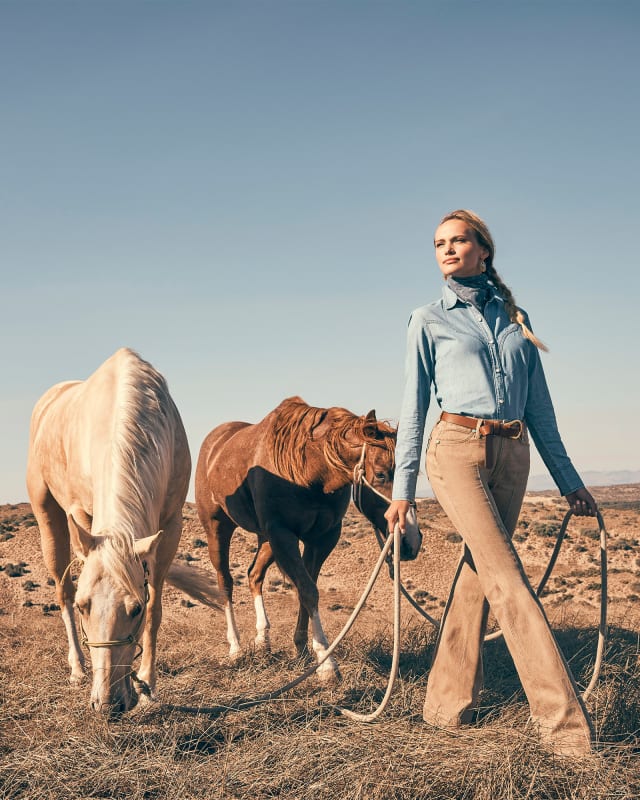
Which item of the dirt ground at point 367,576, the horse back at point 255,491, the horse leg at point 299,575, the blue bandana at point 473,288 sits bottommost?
the dirt ground at point 367,576

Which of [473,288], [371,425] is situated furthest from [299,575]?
[473,288]

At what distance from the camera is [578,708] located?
11.1ft

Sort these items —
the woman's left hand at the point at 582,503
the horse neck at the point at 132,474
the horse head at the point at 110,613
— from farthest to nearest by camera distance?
1. the horse neck at the point at 132,474
2. the woman's left hand at the point at 582,503
3. the horse head at the point at 110,613

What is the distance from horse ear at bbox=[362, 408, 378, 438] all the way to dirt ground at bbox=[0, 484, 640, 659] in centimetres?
235

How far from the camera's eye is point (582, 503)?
4.15 m

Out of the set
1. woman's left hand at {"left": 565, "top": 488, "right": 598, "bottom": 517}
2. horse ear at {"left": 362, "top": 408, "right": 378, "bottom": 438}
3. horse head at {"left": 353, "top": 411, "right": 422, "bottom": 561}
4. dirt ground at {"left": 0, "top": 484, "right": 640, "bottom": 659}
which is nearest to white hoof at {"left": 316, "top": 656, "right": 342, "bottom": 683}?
horse head at {"left": 353, "top": 411, "right": 422, "bottom": 561}

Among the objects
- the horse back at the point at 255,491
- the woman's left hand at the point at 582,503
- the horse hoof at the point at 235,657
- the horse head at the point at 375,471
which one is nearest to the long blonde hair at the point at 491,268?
the woman's left hand at the point at 582,503

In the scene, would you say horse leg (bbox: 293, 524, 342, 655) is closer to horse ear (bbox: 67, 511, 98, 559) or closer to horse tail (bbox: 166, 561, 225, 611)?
horse tail (bbox: 166, 561, 225, 611)

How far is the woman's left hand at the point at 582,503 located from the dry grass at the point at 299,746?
106cm

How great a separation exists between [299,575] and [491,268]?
3.10 metres

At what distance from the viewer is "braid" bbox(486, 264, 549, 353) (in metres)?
3.91

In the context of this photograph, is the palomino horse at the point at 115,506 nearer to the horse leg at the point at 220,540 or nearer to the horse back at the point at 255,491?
the horse back at the point at 255,491

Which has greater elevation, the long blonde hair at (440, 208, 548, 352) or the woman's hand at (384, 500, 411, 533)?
the long blonde hair at (440, 208, 548, 352)

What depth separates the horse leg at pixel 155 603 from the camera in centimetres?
525
